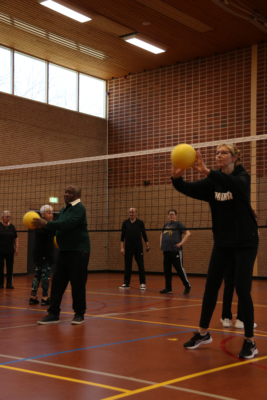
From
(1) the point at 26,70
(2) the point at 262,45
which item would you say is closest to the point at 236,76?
(2) the point at 262,45

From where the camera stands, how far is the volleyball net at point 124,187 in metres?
13.9

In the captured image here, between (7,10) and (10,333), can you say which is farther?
(7,10)

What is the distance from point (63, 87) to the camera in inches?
640

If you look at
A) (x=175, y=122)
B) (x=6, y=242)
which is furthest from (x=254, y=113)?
(x=6, y=242)

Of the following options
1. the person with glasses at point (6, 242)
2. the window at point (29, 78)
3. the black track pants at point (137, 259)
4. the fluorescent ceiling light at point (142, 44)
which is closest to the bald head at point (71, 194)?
the black track pants at point (137, 259)

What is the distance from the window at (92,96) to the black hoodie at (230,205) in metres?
13.3

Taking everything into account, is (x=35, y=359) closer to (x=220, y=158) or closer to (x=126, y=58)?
(x=220, y=158)

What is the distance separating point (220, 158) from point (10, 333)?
283cm

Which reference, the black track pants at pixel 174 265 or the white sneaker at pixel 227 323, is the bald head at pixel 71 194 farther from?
the black track pants at pixel 174 265

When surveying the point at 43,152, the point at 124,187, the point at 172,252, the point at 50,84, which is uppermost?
the point at 50,84

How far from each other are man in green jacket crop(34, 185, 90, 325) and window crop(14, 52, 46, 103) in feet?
33.6

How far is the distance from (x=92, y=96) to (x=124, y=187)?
3.53 m

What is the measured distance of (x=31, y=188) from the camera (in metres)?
14.7

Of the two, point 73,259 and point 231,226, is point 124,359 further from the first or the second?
point 73,259
